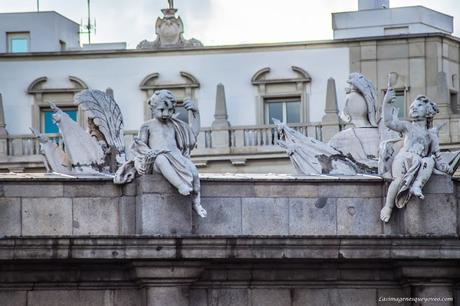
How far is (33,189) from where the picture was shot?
156ft

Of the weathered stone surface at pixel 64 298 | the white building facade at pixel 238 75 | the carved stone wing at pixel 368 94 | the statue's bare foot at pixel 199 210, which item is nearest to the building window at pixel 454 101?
the white building facade at pixel 238 75

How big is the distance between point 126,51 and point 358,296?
46082 mm

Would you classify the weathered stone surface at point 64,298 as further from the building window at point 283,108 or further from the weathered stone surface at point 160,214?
the building window at point 283,108

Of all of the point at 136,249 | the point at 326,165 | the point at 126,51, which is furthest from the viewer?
the point at 126,51

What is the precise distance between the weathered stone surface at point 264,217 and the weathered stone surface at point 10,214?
140 inches

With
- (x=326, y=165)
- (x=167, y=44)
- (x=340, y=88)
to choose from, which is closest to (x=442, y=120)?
(x=340, y=88)

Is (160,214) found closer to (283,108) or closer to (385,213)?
(385,213)

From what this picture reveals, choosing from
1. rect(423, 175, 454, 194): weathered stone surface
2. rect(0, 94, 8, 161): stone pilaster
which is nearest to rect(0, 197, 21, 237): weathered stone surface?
rect(423, 175, 454, 194): weathered stone surface

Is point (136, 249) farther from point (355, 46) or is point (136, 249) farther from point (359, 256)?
point (355, 46)

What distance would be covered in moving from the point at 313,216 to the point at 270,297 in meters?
1.50

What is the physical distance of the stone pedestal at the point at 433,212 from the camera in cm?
4784

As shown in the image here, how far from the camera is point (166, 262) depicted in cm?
4669

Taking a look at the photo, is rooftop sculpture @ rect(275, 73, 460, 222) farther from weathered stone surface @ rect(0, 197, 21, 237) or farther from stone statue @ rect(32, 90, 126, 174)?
weathered stone surface @ rect(0, 197, 21, 237)

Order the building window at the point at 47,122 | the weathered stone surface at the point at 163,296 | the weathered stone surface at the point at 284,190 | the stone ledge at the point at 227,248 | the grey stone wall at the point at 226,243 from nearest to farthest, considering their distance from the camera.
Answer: the stone ledge at the point at 227,248
the grey stone wall at the point at 226,243
the weathered stone surface at the point at 163,296
the weathered stone surface at the point at 284,190
the building window at the point at 47,122
